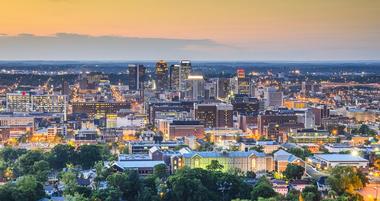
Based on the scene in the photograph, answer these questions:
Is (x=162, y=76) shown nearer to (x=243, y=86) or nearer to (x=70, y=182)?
(x=243, y=86)

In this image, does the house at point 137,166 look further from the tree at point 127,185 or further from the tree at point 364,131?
the tree at point 364,131

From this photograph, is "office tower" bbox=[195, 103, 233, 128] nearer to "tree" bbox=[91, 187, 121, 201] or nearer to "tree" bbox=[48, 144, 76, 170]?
"tree" bbox=[48, 144, 76, 170]

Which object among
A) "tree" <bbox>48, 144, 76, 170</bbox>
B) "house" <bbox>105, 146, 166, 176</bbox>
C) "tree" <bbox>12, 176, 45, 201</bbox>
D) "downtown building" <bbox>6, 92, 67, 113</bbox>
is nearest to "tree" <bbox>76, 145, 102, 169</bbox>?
"tree" <bbox>48, 144, 76, 170</bbox>

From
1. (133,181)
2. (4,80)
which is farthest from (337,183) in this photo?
(4,80)

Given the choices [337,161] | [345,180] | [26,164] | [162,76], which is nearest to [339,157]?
[337,161]

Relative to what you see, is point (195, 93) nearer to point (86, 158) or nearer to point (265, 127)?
point (265, 127)

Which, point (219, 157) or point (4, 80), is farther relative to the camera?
point (4, 80)

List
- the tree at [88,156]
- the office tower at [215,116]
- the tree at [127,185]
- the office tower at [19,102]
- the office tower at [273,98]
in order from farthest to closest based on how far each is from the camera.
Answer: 1. the office tower at [273,98]
2. the office tower at [19,102]
3. the office tower at [215,116]
4. the tree at [88,156]
5. the tree at [127,185]

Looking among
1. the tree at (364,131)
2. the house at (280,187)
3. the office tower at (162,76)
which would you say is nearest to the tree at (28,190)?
the house at (280,187)
